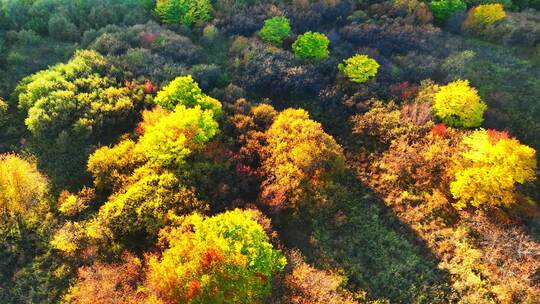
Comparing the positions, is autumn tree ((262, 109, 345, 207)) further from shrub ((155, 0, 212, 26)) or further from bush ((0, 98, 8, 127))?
bush ((0, 98, 8, 127))

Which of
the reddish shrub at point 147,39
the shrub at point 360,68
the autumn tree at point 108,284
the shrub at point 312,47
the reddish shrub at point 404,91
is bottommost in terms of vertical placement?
the autumn tree at point 108,284

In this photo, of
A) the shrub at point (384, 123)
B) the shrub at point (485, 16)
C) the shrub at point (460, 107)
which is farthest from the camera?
the shrub at point (485, 16)

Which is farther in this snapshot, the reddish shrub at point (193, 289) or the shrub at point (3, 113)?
the shrub at point (3, 113)

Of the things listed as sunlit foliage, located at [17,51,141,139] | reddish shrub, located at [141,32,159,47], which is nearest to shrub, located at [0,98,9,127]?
sunlit foliage, located at [17,51,141,139]

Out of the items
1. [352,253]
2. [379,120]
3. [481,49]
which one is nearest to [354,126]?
[379,120]

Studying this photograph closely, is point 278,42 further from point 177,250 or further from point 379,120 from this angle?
point 177,250

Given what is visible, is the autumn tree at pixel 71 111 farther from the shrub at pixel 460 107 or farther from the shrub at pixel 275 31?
the shrub at pixel 460 107

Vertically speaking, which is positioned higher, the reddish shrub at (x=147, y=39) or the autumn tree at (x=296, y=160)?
the reddish shrub at (x=147, y=39)

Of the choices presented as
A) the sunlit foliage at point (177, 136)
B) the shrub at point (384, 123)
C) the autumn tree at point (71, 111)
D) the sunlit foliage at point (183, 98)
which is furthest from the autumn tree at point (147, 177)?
the shrub at point (384, 123)
